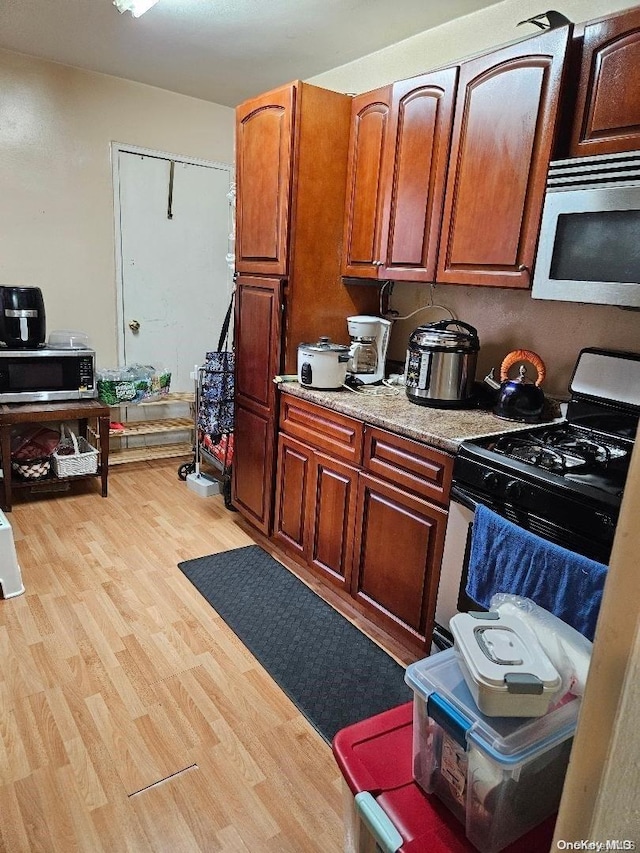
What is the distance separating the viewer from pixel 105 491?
11.3ft

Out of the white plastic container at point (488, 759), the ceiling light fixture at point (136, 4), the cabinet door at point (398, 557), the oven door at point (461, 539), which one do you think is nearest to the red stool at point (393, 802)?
the white plastic container at point (488, 759)

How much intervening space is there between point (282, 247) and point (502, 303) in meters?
1.04

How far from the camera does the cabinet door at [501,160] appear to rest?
1.81m

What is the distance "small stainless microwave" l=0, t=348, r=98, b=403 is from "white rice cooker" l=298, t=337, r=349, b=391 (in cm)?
158

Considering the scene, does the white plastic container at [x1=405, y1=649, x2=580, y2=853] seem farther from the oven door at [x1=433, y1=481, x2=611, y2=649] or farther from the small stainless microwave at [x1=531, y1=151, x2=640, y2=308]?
the small stainless microwave at [x1=531, y1=151, x2=640, y2=308]

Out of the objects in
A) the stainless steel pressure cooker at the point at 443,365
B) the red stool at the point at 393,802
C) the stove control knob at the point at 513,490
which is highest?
the stainless steel pressure cooker at the point at 443,365

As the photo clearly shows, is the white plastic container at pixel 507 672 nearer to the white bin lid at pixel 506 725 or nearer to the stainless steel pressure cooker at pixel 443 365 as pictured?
the white bin lid at pixel 506 725

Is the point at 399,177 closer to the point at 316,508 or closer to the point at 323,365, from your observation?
the point at 323,365

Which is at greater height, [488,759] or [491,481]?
[491,481]

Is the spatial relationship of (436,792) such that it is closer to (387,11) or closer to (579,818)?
(579,818)

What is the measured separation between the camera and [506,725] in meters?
0.91

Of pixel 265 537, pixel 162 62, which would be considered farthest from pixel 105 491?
pixel 162 62

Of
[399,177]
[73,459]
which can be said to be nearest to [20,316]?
[73,459]

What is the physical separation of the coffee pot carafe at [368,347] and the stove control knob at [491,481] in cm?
108
